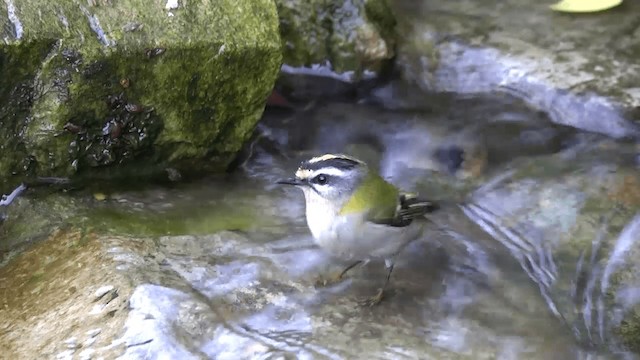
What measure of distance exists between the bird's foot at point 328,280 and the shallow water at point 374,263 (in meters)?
0.05

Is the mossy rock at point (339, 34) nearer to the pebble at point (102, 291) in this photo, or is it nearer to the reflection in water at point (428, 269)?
the reflection in water at point (428, 269)

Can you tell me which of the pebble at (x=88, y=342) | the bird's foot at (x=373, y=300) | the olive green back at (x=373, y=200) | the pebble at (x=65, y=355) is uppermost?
the olive green back at (x=373, y=200)

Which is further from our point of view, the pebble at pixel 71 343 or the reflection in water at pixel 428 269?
the reflection in water at pixel 428 269

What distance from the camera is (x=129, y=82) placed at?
5098 mm

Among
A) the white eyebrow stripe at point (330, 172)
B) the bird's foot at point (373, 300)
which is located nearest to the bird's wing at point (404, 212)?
the white eyebrow stripe at point (330, 172)

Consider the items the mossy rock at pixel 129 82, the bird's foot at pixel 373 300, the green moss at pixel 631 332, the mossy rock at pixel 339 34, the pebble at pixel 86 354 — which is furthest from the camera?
the mossy rock at pixel 339 34

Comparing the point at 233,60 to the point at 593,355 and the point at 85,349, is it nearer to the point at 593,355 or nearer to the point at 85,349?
the point at 85,349

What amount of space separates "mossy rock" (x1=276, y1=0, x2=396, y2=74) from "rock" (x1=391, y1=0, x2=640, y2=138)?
29 centimetres

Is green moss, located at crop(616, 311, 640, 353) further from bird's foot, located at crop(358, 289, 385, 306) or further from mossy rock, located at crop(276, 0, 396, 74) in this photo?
mossy rock, located at crop(276, 0, 396, 74)

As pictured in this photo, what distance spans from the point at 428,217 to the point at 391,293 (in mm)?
953

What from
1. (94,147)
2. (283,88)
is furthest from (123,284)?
(283,88)

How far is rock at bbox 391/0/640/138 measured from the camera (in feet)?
20.2

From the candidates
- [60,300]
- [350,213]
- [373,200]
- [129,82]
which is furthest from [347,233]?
[129,82]

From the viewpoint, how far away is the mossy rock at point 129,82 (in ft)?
15.8
